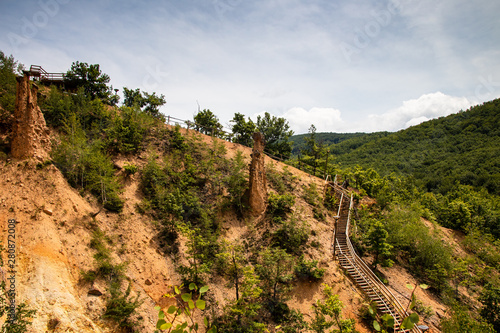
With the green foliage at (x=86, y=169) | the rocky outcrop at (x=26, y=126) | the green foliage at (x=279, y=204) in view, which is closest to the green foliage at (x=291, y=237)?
the green foliage at (x=279, y=204)

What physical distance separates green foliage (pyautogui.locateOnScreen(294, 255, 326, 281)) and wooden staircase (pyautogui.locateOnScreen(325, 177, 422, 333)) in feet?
8.68

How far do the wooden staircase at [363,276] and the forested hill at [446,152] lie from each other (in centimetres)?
2680

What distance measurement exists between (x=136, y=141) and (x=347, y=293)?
20.2m

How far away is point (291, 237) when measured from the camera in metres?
19.2

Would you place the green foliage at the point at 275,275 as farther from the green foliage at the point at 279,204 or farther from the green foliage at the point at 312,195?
the green foliage at the point at 312,195

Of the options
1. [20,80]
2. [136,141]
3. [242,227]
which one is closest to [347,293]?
[242,227]

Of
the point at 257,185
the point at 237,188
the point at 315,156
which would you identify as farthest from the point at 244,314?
the point at 315,156

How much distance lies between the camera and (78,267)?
41.1 ft

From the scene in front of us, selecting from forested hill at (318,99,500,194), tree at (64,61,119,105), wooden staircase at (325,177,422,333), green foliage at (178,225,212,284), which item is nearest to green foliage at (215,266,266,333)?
green foliage at (178,225,212,284)

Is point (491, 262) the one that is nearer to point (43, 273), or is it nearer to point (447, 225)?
point (447, 225)

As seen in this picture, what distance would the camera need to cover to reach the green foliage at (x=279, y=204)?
21328mm

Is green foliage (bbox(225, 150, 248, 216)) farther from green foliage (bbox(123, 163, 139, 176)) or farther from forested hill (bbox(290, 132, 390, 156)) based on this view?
forested hill (bbox(290, 132, 390, 156))

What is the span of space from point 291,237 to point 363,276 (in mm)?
5679

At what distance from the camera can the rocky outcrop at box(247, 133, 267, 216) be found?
2172 centimetres
